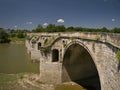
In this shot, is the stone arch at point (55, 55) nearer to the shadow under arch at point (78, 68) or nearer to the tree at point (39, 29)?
the shadow under arch at point (78, 68)

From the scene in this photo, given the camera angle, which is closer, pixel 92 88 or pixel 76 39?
pixel 76 39

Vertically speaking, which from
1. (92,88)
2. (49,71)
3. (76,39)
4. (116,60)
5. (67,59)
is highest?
(76,39)

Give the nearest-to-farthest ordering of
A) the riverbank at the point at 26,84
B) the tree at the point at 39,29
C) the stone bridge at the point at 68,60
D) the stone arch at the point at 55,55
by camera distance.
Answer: the stone bridge at the point at 68,60 → the riverbank at the point at 26,84 → the stone arch at the point at 55,55 → the tree at the point at 39,29

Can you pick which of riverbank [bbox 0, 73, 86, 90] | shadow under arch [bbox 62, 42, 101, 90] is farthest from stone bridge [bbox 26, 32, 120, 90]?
riverbank [bbox 0, 73, 86, 90]

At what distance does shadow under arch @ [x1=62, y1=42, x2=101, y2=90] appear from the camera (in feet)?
53.8

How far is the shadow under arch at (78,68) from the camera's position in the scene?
16.4 meters

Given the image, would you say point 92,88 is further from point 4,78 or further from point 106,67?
point 4,78

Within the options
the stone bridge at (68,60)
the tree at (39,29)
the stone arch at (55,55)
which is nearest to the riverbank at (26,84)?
the stone bridge at (68,60)

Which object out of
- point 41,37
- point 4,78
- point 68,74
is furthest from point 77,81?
point 41,37

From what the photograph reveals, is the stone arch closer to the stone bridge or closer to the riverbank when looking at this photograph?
the stone bridge

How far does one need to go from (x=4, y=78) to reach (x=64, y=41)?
6802 mm

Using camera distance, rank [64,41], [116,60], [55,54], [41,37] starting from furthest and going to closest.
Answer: [41,37] → [55,54] → [64,41] → [116,60]

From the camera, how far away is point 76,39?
14008mm

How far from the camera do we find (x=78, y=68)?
17.7 m
